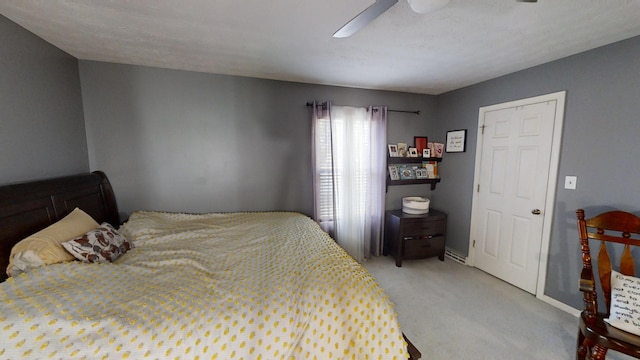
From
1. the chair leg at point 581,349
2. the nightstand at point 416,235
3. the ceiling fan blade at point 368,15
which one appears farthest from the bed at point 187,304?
the nightstand at point 416,235

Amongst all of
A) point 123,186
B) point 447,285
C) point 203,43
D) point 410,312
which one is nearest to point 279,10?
point 203,43

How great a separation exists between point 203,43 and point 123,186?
1731mm

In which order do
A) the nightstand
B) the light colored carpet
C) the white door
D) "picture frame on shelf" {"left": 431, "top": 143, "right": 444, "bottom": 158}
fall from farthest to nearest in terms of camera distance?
1. "picture frame on shelf" {"left": 431, "top": 143, "right": 444, "bottom": 158}
2. the nightstand
3. the white door
4. the light colored carpet

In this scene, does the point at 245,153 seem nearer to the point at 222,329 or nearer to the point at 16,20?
the point at 16,20

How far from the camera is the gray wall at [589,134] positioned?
1822mm

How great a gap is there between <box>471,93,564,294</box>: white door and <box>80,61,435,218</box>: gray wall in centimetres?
175

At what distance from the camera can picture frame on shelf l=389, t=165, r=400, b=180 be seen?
11.1 feet

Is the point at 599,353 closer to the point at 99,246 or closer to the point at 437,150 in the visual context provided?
the point at 437,150

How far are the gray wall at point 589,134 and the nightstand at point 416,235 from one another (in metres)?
1.11

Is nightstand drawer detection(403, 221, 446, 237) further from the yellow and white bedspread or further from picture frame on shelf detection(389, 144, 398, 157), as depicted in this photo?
the yellow and white bedspread

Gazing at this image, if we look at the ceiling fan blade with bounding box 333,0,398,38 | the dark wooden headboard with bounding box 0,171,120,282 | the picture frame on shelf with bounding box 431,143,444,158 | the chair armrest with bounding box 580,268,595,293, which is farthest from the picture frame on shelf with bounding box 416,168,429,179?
the dark wooden headboard with bounding box 0,171,120,282

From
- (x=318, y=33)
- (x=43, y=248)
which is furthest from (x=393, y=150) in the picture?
(x=43, y=248)

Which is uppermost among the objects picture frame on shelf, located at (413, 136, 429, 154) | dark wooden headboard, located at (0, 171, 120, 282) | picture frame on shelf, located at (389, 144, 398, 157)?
picture frame on shelf, located at (413, 136, 429, 154)

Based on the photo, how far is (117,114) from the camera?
2377mm
